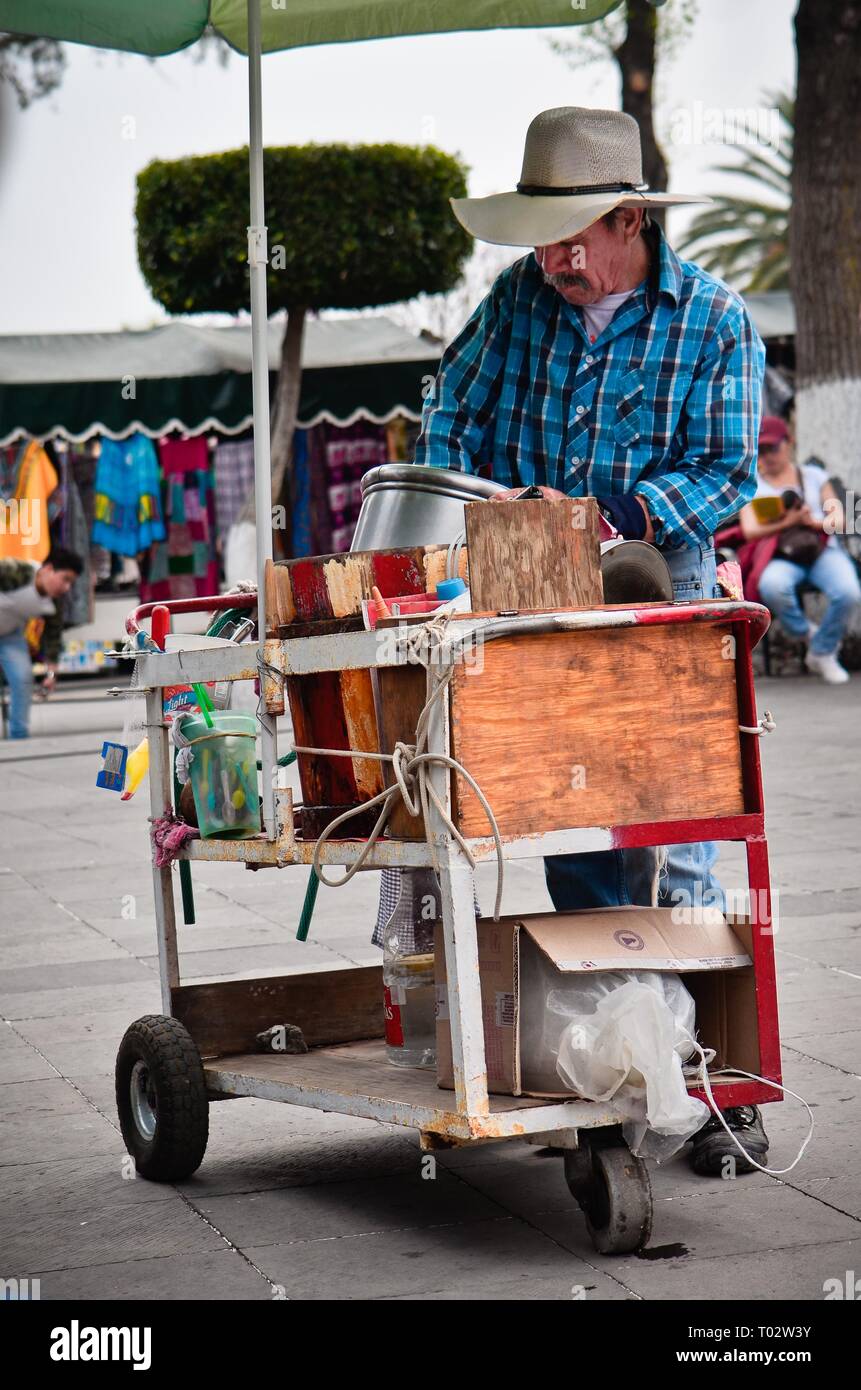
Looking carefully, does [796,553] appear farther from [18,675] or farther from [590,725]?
[590,725]

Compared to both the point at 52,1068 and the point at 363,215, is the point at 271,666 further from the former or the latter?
the point at 363,215

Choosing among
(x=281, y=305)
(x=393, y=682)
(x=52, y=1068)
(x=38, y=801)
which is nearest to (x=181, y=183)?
(x=281, y=305)

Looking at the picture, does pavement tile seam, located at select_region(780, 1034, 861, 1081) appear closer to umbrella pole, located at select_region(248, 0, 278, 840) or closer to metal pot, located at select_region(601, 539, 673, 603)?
metal pot, located at select_region(601, 539, 673, 603)

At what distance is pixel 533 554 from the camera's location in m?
3.00

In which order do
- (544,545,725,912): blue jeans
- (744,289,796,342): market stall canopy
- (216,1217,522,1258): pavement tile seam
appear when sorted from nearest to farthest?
(216,1217,522,1258): pavement tile seam → (544,545,725,912): blue jeans → (744,289,796,342): market stall canopy

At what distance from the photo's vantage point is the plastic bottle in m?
3.50

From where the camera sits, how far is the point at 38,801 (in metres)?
9.45

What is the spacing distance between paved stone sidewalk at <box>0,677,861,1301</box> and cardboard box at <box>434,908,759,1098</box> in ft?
0.94

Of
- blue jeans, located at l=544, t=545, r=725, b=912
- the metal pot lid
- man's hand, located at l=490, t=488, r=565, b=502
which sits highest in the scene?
the metal pot lid

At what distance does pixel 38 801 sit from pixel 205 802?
6.27 metres

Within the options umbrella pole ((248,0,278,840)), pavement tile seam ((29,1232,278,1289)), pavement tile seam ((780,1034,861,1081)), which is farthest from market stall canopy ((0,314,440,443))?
pavement tile seam ((29,1232,278,1289))

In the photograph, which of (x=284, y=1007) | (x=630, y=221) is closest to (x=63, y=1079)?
(x=284, y=1007)

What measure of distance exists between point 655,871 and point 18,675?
9.65m

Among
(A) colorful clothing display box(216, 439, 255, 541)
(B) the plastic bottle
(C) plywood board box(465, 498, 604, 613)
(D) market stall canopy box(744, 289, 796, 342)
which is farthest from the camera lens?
(D) market stall canopy box(744, 289, 796, 342)
